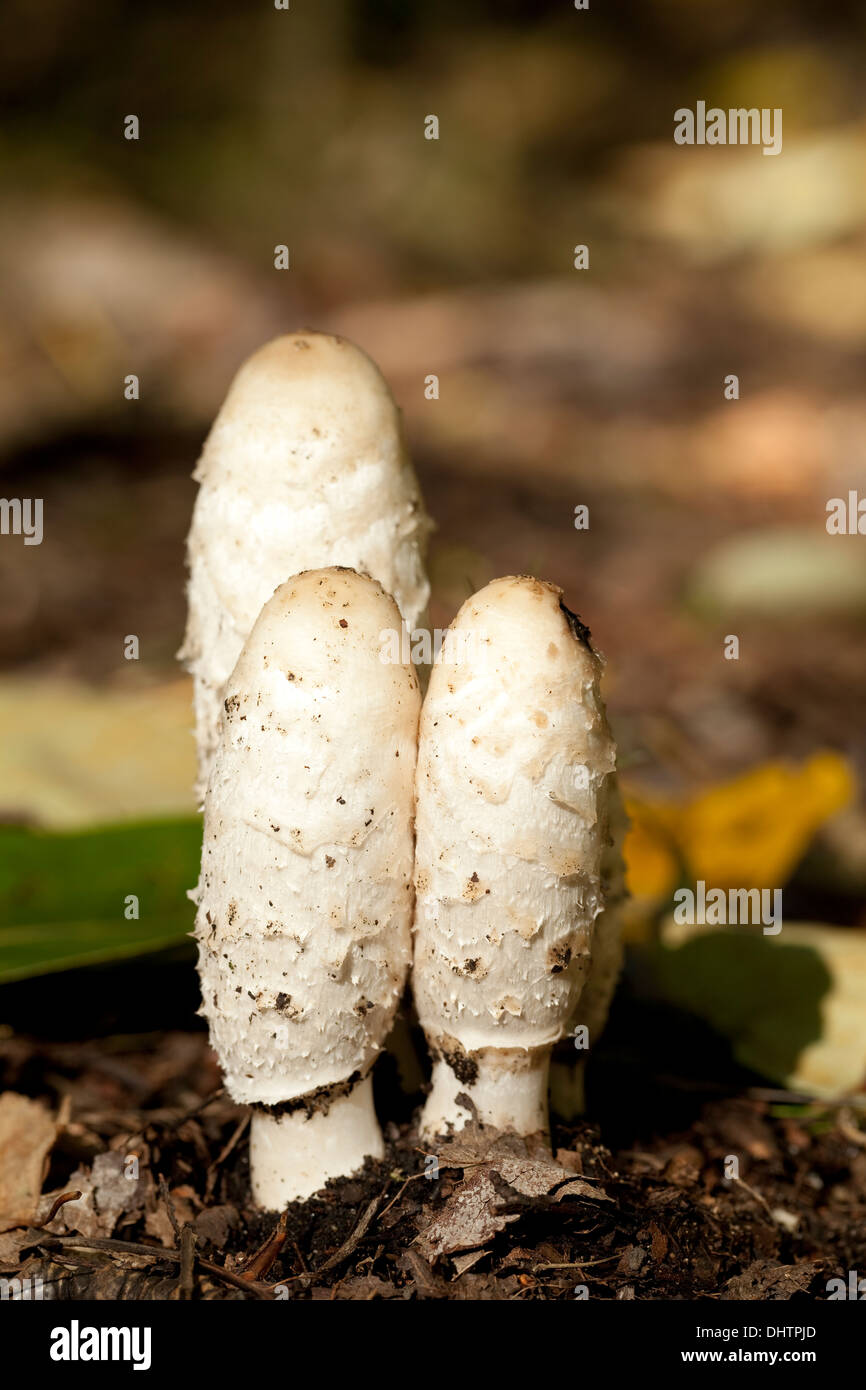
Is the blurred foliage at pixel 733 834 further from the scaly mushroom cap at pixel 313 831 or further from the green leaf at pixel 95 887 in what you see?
the scaly mushroom cap at pixel 313 831

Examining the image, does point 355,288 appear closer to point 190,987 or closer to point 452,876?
point 190,987

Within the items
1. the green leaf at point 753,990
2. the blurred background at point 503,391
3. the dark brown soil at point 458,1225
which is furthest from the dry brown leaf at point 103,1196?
the green leaf at point 753,990

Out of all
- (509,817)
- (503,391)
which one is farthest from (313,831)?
(503,391)

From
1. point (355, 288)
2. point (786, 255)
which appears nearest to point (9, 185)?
point (355, 288)

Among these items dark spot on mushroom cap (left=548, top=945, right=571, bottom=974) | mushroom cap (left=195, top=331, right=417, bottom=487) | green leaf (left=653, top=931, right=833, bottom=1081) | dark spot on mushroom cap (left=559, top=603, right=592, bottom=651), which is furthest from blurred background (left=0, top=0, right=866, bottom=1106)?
dark spot on mushroom cap (left=548, top=945, right=571, bottom=974)

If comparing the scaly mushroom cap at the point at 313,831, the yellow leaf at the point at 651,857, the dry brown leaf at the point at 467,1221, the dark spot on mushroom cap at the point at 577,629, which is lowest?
the dry brown leaf at the point at 467,1221

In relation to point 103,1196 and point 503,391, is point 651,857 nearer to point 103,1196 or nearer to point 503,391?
point 103,1196

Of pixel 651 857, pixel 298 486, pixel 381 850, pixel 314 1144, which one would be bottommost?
pixel 314 1144

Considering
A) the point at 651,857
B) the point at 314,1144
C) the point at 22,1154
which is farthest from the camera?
the point at 651,857

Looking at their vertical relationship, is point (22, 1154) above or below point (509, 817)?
below
